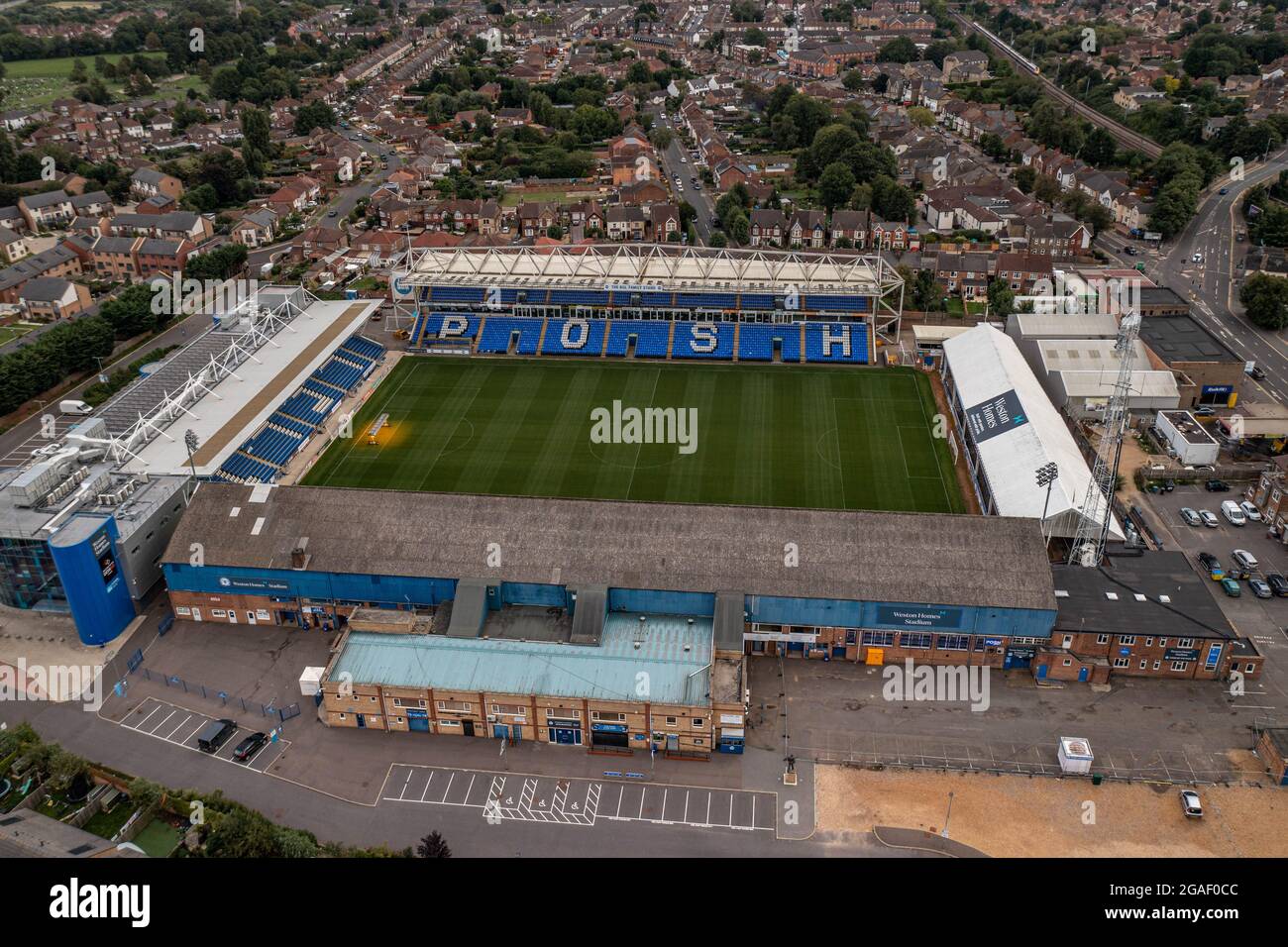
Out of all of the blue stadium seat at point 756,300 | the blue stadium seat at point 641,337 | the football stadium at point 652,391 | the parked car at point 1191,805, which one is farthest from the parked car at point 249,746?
the blue stadium seat at point 756,300

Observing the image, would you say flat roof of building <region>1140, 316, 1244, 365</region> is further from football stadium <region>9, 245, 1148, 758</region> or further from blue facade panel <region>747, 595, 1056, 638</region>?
blue facade panel <region>747, 595, 1056, 638</region>

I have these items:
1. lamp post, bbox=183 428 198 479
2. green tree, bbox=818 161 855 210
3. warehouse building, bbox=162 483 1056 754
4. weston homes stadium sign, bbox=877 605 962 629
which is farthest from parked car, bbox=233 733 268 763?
green tree, bbox=818 161 855 210

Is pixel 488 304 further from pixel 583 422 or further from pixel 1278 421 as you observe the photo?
pixel 1278 421

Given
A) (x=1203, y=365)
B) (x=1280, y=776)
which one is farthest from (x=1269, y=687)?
(x=1203, y=365)

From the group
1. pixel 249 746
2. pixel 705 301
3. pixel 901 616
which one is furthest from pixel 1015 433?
pixel 249 746

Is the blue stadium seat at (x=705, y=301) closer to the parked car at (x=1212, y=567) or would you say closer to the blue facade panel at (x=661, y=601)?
the blue facade panel at (x=661, y=601)
